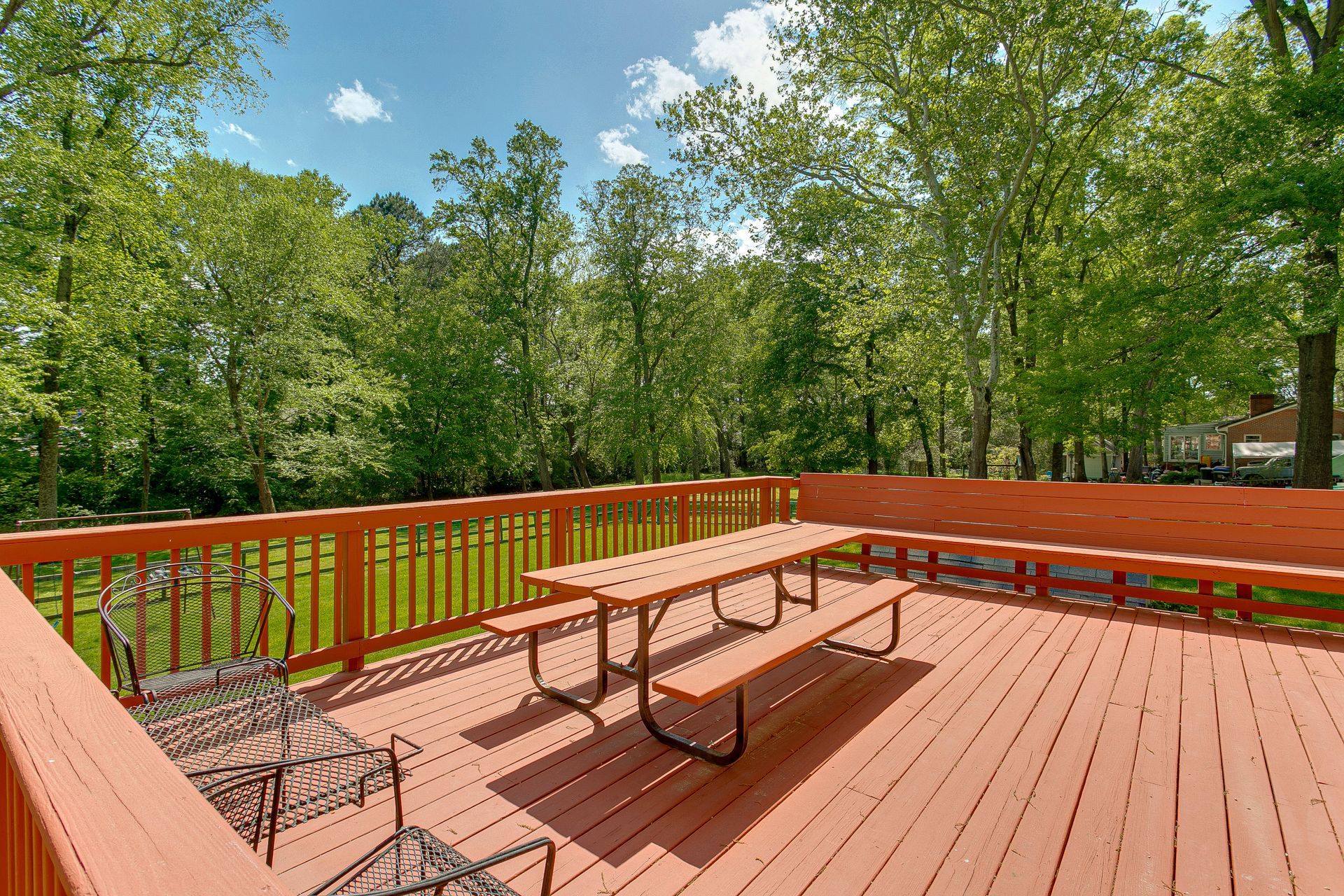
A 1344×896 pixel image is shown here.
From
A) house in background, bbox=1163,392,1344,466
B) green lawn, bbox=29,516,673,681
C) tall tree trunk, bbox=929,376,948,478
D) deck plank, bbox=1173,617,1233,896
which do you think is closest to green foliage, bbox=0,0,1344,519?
tall tree trunk, bbox=929,376,948,478

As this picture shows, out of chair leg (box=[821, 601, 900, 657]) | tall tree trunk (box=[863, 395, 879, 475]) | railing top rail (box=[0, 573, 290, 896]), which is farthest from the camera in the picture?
tall tree trunk (box=[863, 395, 879, 475])

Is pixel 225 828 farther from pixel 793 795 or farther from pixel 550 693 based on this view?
pixel 550 693

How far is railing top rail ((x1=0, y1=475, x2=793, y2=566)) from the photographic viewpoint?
89.4 inches

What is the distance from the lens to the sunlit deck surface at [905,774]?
175cm

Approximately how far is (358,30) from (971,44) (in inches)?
462

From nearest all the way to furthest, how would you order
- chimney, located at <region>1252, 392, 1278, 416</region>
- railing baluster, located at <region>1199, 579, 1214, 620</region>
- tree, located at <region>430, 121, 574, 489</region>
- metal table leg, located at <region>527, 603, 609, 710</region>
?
metal table leg, located at <region>527, 603, 609, 710</region>, railing baluster, located at <region>1199, 579, 1214, 620</region>, tree, located at <region>430, 121, 574, 489</region>, chimney, located at <region>1252, 392, 1278, 416</region>

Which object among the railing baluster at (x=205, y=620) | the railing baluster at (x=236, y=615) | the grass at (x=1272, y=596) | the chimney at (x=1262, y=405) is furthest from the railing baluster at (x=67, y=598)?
the chimney at (x=1262, y=405)

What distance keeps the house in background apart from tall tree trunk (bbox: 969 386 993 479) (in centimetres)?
2105

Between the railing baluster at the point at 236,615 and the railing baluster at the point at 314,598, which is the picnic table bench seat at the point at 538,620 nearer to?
the railing baluster at the point at 314,598

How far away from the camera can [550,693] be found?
2904mm

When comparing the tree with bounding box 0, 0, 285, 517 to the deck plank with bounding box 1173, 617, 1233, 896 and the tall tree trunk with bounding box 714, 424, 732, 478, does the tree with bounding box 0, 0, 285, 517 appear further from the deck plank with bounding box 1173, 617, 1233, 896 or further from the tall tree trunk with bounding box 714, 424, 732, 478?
the tall tree trunk with bounding box 714, 424, 732, 478

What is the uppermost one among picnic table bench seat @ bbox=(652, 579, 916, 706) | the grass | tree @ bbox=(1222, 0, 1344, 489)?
tree @ bbox=(1222, 0, 1344, 489)

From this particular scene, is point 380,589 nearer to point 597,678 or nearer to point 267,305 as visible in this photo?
point 597,678

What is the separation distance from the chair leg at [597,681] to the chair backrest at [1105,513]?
3763mm
